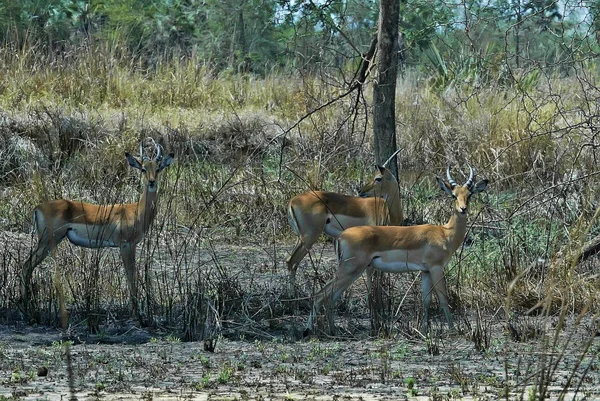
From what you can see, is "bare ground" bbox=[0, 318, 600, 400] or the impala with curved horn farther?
the impala with curved horn

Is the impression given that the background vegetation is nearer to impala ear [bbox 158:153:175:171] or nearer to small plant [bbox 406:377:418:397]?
impala ear [bbox 158:153:175:171]

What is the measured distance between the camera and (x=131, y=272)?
966cm

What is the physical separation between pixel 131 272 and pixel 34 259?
855 millimetres

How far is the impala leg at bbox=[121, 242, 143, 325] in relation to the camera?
8539 millimetres

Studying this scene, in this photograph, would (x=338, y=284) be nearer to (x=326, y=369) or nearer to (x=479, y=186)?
(x=479, y=186)

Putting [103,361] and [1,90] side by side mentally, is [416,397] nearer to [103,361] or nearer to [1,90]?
[103,361]

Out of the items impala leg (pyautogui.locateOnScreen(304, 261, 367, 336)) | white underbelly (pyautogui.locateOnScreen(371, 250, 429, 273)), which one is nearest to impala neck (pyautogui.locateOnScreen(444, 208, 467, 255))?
white underbelly (pyautogui.locateOnScreen(371, 250, 429, 273))

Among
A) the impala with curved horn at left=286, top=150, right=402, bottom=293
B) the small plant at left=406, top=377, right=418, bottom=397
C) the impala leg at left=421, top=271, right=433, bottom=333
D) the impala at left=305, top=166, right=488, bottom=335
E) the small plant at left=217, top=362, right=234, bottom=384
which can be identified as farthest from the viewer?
the impala with curved horn at left=286, top=150, right=402, bottom=293

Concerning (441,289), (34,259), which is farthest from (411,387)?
(34,259)

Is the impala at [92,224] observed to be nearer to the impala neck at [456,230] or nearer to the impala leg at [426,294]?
Answer: the impala leg at [426,294]

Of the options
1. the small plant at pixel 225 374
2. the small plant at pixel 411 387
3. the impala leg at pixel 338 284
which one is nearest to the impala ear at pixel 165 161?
the impala leg at pixel 338 284

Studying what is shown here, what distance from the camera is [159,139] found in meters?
16.3

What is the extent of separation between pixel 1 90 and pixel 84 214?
8.08 m

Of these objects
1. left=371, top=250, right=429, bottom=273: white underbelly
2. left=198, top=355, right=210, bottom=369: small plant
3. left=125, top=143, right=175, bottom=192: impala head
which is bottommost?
left=198, top=355, right=210, bottom=369: small plant
